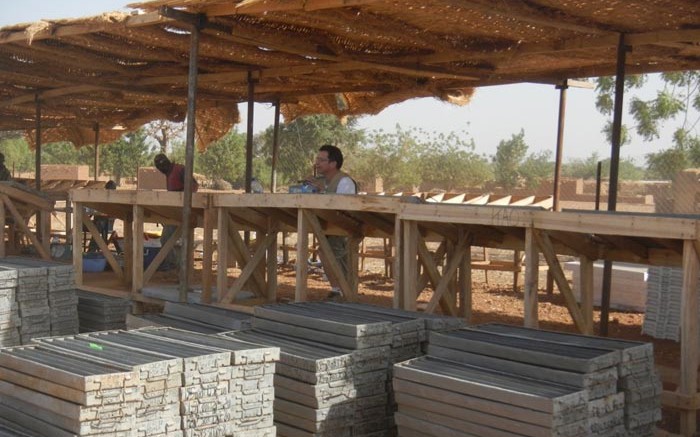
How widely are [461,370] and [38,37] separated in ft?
20.9

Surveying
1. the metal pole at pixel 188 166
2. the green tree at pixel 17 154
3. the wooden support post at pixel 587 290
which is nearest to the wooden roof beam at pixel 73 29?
the metal pole at pixel 188 166

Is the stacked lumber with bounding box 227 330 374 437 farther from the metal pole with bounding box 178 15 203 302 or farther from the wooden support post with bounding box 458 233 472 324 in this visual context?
the metal pole with bounding box 178 15 203 302

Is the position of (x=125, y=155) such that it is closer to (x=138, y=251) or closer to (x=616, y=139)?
(x=138, y=251)

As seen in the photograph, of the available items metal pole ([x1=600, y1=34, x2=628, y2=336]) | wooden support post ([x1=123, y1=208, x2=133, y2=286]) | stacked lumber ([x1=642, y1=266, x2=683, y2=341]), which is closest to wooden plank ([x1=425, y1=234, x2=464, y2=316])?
metal pole ([x1=600, y1=34, x2=628, y2=336])

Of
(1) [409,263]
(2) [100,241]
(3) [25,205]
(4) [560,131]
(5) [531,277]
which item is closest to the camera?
(5) [531,277]

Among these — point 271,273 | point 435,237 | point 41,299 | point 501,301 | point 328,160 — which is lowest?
point 501,301

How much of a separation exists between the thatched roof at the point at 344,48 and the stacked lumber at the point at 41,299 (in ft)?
8.34

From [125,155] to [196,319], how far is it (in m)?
35.8

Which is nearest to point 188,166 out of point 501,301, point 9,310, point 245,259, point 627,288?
point 245,259

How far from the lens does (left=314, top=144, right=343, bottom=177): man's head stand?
9.92 metres

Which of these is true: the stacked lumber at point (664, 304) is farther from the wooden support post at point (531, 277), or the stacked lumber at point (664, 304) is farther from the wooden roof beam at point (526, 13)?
the wooden support post at point (531, 277)

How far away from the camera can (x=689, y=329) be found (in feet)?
20.1

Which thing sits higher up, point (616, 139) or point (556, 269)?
point (616, 139)

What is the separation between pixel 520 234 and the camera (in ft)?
26.8
